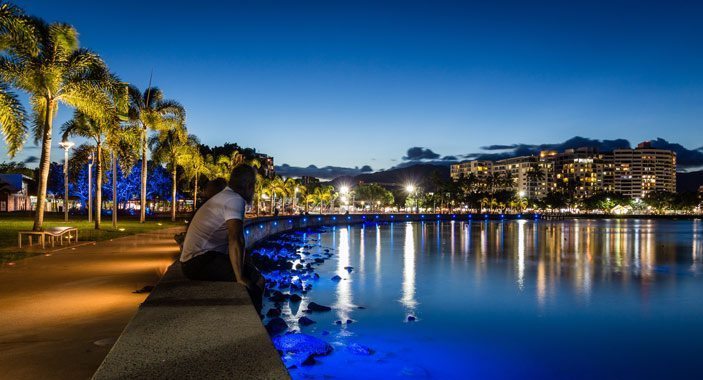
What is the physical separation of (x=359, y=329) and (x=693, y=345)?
8596 mm

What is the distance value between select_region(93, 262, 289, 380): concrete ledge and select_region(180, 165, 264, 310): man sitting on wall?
608 mm

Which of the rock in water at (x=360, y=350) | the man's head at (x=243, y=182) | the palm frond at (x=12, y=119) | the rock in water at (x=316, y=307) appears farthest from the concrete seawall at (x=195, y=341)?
the palm frond at (x=12, y=119)

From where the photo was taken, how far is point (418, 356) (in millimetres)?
12891

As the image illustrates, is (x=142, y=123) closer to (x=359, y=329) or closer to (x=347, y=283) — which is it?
(x=347, y=283)

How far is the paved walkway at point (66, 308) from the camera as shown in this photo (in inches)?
267

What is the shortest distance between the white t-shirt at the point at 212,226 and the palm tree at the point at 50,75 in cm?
1792

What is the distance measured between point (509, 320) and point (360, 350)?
21.2 ft

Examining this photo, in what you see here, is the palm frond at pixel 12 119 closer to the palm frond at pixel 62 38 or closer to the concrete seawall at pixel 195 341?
the palm frond at pixel 62 38

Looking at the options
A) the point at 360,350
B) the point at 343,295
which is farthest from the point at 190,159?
the point at 360,350

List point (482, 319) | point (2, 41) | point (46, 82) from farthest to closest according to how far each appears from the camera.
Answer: point (46, 82) < point (2, 41) < point (482, 319)

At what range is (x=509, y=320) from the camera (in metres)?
17.2

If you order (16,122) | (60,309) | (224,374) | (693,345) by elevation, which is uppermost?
(16,122)

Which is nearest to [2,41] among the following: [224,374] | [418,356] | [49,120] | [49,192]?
[49,120]

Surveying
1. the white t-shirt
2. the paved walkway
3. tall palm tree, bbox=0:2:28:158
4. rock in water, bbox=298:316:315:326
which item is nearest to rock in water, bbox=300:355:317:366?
rock in water, bbox=298:316:315:326
